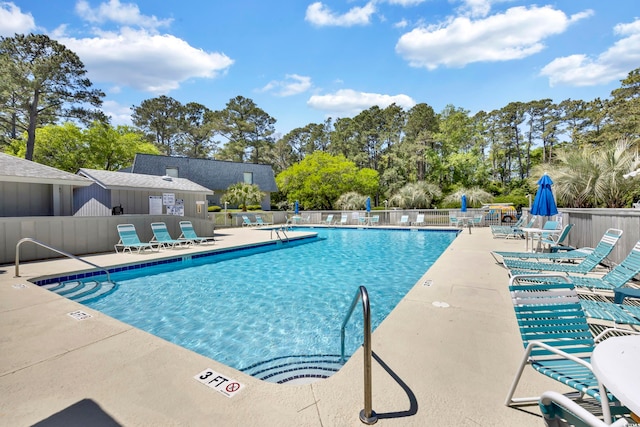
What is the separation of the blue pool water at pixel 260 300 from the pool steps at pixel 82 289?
0.76ft

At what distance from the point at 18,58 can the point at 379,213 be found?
26057 mm

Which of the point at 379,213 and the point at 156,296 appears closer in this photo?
the point at 156,296

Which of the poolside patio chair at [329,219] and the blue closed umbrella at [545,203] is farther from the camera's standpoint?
the poolside patio chair at [329,219]

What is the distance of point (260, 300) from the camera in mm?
5738

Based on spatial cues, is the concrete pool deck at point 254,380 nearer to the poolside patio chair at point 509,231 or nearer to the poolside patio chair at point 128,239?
the poolside patio chair at point 128,239

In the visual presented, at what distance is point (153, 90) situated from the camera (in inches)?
1357

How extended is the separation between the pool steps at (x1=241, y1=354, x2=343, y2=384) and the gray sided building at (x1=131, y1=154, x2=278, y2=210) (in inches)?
894

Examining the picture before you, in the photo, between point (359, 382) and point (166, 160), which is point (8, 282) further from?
point (166, 160)

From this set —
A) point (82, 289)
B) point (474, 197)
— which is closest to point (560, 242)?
point (82, 289)

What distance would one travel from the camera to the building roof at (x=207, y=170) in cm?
2261

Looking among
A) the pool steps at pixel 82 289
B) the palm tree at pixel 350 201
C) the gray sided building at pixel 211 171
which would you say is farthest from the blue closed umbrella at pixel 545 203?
the gray sided building at pixel 211 171

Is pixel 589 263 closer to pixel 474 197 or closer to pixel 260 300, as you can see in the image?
pixel 260 300

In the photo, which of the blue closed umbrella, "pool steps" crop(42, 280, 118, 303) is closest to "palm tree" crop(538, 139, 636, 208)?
the blue closed umbrella

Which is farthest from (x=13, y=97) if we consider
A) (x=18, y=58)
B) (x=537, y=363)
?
(x=537, y=363)
